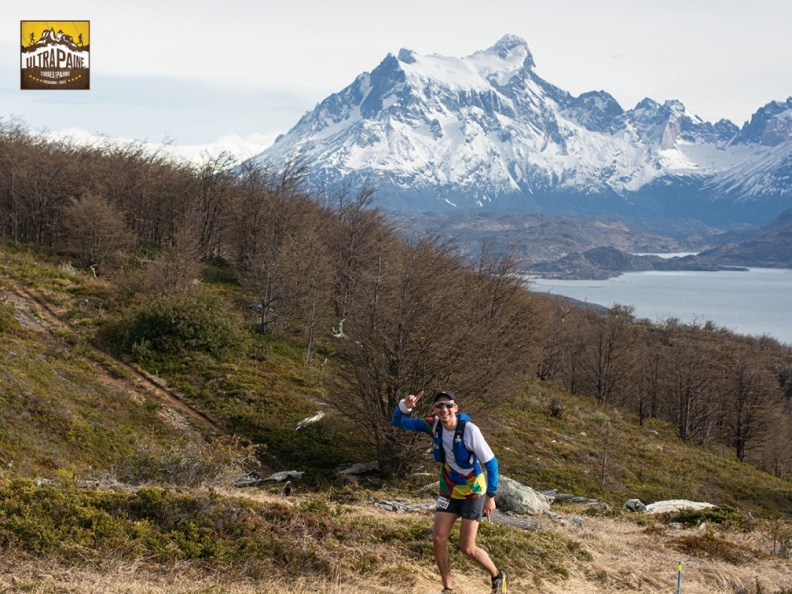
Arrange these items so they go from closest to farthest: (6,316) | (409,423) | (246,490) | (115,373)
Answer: (409,423)
(246,490)
(115,373)
(6,316)

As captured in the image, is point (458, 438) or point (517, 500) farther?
point (517, 500)

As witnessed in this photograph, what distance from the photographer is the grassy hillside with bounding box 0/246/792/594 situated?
8.76 m

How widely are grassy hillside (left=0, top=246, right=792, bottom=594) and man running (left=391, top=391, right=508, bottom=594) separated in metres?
1.55

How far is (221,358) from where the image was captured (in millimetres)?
29438

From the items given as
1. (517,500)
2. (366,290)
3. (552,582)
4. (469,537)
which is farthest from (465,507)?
(366,290)

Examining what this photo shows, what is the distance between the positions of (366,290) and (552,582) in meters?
21.8

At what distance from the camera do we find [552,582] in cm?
1045

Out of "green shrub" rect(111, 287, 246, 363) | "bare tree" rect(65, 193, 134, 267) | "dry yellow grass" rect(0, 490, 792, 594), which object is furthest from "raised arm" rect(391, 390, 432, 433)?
"bare tree" rect(65, 193, 134, 267)

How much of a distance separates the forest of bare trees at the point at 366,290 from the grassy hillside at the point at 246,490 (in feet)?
7.57

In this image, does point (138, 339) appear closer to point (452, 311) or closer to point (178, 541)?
point (452, 311)

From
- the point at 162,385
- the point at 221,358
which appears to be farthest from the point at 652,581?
the point at 221,358

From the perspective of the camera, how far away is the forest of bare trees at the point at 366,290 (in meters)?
21.1

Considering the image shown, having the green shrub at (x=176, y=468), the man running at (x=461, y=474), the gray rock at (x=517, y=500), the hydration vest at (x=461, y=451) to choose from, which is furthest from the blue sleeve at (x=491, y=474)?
the gray rock at (x=517, y=500)

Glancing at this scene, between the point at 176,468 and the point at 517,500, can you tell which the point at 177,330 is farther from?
the point at 517,500
